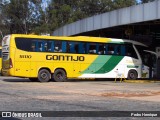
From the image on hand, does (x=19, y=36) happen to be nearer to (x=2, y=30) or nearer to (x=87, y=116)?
(x=87, y=116)

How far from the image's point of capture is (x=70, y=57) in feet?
96.5

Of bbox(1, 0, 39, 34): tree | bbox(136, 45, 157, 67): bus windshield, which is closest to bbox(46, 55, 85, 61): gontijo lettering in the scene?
bbox(136, 45, 157, 67): bus windshield

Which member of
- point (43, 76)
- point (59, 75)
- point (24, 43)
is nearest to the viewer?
point (24, 43)

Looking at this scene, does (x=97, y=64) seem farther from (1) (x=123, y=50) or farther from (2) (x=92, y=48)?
(1) (x=123, y=50)

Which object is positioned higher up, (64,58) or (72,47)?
(72,47)

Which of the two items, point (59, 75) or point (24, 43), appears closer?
point (24, 43)

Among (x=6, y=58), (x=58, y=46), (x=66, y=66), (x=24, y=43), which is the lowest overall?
(x=66, y=66)

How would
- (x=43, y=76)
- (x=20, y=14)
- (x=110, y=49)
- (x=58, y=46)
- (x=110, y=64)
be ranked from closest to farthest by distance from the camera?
(x=43, y=76), (x=58, y=46), (x=110, y=64), (x=110, y=49), (x=20, y=14)

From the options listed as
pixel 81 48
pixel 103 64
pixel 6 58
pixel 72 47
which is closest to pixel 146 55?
pixel 103 64

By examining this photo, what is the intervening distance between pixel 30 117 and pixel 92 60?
20.6m

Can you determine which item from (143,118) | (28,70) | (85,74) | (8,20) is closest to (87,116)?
(143,118)

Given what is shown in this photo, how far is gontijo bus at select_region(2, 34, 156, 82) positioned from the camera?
2753 cm

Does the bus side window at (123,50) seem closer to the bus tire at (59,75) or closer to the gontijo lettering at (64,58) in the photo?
the gontijo lettering at (64,58)

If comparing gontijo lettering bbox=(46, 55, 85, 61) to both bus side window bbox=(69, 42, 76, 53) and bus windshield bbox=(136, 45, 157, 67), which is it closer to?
bus side window bbox=(69, 42, 76, 53)
